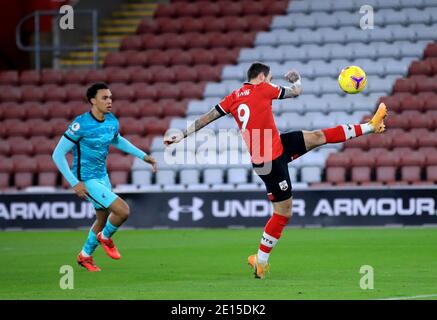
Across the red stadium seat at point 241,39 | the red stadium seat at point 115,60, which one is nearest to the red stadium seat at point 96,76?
the red stadium seat at point 115,60

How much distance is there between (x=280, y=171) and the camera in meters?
11.1

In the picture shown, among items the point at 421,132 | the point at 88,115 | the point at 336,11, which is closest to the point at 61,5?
the point at 336,11

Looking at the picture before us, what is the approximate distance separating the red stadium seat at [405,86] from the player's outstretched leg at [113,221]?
11994 millimetres

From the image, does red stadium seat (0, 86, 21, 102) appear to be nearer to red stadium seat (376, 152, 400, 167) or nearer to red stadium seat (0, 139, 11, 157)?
red stadium seat (0, 139, 11, 157)

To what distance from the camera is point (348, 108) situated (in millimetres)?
22266

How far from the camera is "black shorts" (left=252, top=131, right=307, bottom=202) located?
11.0 metres

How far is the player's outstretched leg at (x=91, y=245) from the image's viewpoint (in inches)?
477

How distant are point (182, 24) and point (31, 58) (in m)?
4.65

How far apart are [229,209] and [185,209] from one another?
0.89 m

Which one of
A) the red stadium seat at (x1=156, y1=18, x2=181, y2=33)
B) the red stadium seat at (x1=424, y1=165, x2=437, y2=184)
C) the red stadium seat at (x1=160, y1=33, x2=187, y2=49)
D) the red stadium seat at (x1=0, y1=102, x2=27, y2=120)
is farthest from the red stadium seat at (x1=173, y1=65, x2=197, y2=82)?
the red stadium seat at (x1=424, y1=165, x2=437, y2=184)

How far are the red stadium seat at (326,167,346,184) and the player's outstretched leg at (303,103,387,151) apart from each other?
9218 millimetres
